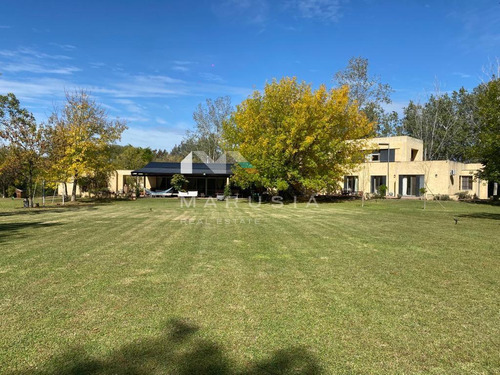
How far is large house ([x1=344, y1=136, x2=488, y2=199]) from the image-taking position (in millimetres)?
30000

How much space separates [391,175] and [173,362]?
3346 centimetres

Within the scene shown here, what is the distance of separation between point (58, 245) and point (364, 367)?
750 centimetres

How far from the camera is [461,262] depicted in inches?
267

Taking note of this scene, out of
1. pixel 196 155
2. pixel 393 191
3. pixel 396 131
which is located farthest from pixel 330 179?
pixel 396 131

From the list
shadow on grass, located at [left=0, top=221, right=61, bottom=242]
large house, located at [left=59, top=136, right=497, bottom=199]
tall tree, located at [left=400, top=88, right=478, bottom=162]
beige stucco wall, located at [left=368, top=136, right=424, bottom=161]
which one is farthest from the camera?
tall tree, located at [left=400, top=88, right=478, bottom=162]

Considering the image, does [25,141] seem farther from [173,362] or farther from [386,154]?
[386,154]

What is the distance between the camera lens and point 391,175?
33125mm

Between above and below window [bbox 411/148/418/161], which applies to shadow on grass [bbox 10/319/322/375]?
below

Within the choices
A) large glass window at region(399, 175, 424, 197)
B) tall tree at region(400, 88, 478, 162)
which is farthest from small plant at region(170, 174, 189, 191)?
tall tree at region(400, 88, 478, 162)

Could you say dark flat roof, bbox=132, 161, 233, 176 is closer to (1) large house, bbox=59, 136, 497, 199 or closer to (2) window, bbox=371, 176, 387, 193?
(1) large house, bbox=59, 136, 497, 199

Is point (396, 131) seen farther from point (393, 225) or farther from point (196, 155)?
point (393, 225)

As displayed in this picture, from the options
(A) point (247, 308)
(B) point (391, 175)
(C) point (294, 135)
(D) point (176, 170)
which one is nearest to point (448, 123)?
(B) point (391, 175)

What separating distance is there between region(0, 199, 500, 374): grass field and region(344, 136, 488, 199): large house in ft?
73.8

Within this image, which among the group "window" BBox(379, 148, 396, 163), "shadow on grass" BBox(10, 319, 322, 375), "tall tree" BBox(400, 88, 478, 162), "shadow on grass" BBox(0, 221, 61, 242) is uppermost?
"tall tree" BBox(400, 88, 478, 162)
